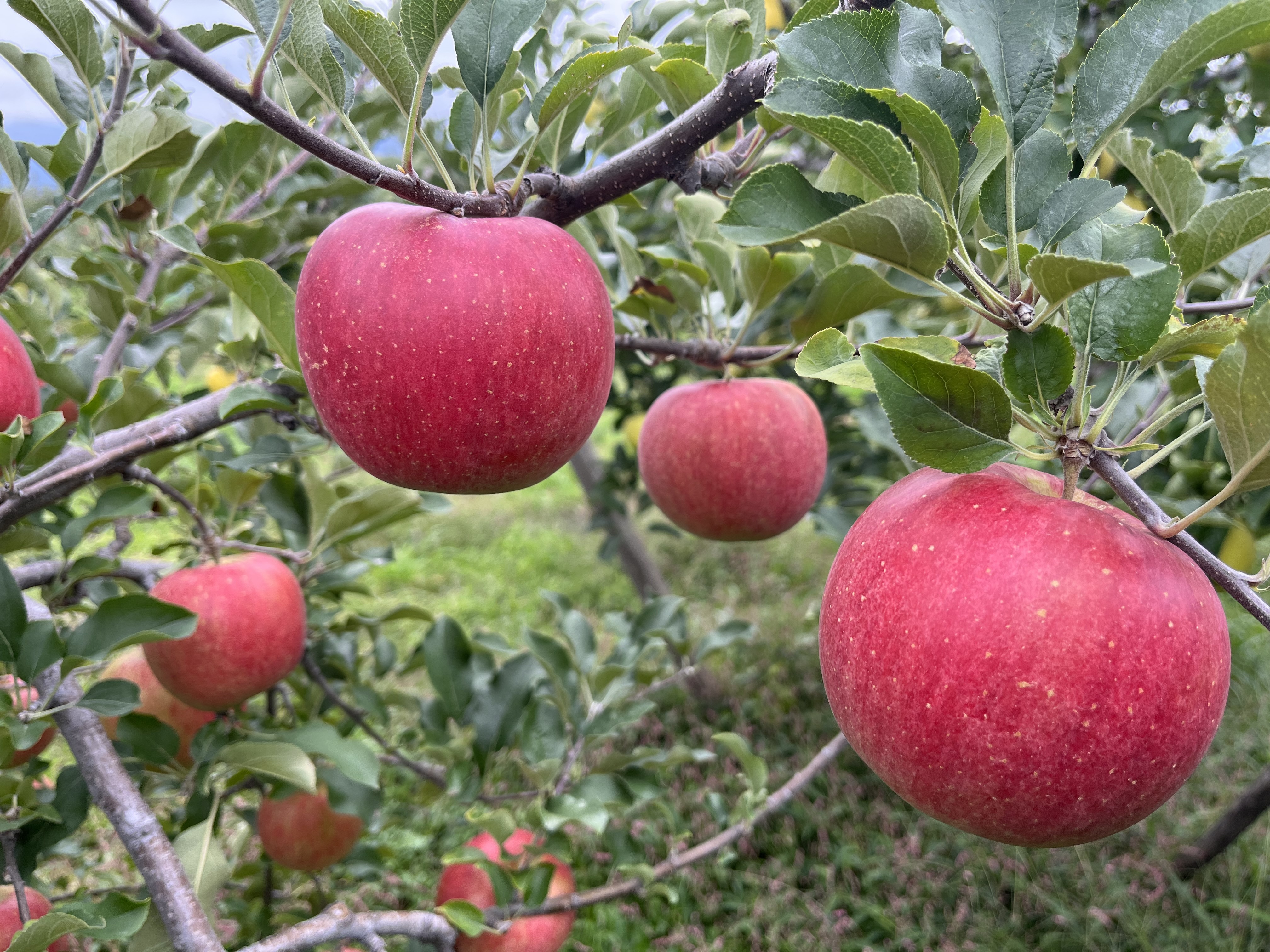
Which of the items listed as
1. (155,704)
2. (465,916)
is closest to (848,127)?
(465,916)

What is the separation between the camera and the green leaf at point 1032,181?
507 mm

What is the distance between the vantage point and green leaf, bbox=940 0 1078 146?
0.47 m

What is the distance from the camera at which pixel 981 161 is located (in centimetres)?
53

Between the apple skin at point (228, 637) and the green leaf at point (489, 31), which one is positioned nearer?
the green leaf at point (489, 31)

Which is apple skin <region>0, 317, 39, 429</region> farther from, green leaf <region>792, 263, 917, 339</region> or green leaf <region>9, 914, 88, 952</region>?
green leaf <region>792, 263, 917, 339</region>

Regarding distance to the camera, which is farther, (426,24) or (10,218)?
(10,218)

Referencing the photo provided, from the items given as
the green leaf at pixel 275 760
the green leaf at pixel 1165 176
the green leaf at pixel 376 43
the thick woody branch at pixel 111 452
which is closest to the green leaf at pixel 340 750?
the green leaf at pixel 275 760

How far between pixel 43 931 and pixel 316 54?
2.26ft

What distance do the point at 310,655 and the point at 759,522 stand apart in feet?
2.62

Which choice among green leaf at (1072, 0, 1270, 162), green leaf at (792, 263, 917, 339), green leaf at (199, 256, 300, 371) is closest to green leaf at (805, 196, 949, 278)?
green leaf at (1072, 0, 1270, 162)

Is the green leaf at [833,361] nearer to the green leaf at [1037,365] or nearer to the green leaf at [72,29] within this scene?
the green leaf at [1037,365]

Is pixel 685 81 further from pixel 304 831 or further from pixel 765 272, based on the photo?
pixel 304 831

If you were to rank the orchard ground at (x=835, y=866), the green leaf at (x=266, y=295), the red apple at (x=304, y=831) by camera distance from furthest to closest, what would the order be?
the orchard ground at (x=835, y=866)
the red apple at (x=304, y=831)
the green leaf at (x=266, y=295)

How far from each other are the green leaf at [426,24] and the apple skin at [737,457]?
28.2 inches
